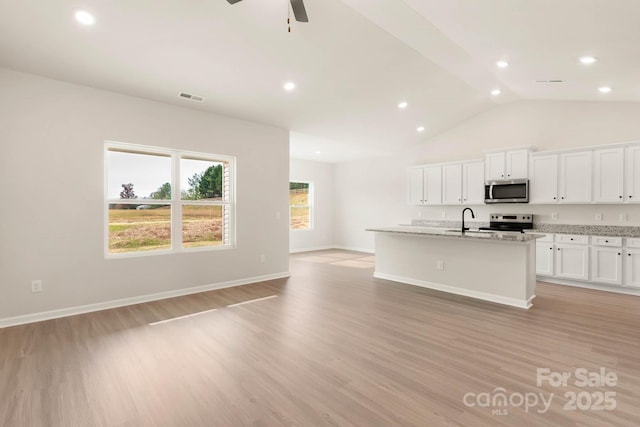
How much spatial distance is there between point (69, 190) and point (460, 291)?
5.31 m

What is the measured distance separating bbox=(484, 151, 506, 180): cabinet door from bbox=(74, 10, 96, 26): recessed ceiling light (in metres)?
6.36

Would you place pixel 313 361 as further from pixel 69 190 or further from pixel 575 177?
pixel 575 177

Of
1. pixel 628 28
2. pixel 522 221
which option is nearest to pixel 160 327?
pixel 628 28

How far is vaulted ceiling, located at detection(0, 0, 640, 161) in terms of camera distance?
2766mm

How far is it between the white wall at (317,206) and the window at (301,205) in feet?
0.42

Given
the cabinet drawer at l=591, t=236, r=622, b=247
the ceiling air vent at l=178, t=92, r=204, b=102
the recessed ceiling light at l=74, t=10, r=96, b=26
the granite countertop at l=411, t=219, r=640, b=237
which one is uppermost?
the recessed ceiling light at l=74, t=10, r=96, b=26

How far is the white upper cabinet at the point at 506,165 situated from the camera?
18.5 ft

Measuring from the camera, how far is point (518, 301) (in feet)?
12.9

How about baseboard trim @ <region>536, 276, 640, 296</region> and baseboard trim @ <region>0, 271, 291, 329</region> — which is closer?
baseboard trim @ <region>0, 271, 291, 329</region>

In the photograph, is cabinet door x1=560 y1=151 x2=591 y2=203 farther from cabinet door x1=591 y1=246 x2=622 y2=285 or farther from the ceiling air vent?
the ceiling air vent

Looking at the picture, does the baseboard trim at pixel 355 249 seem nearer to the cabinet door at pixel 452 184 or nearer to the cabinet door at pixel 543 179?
the cabinet door at pixel 452 184

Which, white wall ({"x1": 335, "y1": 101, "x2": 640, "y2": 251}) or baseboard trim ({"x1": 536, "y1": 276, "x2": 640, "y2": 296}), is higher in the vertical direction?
white wall ({"x1": 335, "y1": 101, "x2": 640, "y2": 251})

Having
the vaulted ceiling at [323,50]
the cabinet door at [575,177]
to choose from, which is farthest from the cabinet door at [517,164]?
the vaulted ceiling at [323,50]

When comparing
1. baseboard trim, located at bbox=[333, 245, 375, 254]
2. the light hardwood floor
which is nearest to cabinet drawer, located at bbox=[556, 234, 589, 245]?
the light hardwood floor
